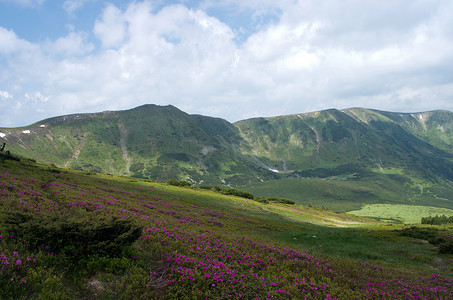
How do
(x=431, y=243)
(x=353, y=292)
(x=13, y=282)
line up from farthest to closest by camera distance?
(x=431, y=243) → (x=353, y=292) → (x=13, y=282)

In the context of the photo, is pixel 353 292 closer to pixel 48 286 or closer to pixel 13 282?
pixel 48 286

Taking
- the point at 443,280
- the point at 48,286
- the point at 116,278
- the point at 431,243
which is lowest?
the point at 431,243

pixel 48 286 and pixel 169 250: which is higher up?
pixel 48 286

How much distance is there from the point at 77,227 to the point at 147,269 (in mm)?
3991

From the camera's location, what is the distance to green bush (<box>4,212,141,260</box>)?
1108 centimetres

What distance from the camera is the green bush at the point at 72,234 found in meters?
11.1

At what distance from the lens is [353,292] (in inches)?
476

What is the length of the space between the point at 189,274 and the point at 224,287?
181cm

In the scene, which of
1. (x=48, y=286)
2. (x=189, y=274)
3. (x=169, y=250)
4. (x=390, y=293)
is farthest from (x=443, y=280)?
(x=48, y=286)

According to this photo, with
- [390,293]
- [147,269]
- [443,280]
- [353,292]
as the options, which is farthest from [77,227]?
[443,280]

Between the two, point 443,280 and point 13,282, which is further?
point 443,280

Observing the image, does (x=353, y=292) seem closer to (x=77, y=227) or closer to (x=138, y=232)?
(x=138, y=232)

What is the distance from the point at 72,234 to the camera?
37.9 feet

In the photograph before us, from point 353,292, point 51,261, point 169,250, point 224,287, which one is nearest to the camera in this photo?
point 51,261
